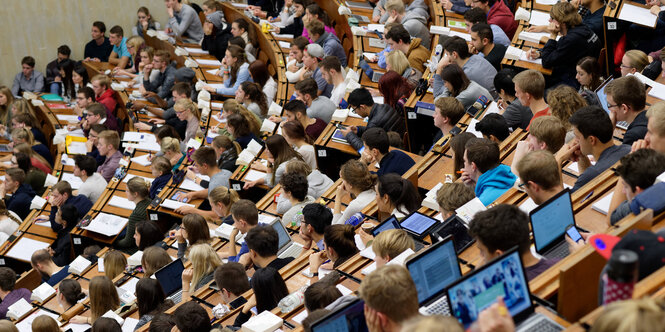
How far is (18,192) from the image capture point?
29.3 ft

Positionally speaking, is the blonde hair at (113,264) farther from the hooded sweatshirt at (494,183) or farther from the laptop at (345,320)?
the laptop at (345,320)

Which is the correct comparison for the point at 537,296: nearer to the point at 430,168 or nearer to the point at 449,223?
the point at 449,223

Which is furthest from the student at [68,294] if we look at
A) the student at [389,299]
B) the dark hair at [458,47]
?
the dark hair at [458,47]

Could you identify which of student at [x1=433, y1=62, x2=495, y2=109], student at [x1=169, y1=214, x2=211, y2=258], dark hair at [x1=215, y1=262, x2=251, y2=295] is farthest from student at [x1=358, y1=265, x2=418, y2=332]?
student at [x1=433, y1=62, x2=495, y2=109]

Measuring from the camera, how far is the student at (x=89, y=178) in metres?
8.30

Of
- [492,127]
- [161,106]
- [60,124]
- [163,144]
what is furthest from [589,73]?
[60,124]

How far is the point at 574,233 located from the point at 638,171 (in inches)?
A: 16.3

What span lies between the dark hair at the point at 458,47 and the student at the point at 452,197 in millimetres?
2726

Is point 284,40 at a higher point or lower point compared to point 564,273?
lower

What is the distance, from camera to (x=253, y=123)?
7.99 m

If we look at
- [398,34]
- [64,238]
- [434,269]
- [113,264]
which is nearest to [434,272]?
[434,269]

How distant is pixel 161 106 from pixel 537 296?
8.07m

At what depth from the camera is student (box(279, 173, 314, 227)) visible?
601 cm

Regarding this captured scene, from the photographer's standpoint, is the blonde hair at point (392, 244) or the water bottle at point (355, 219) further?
the water bottle at point (355, 219)
